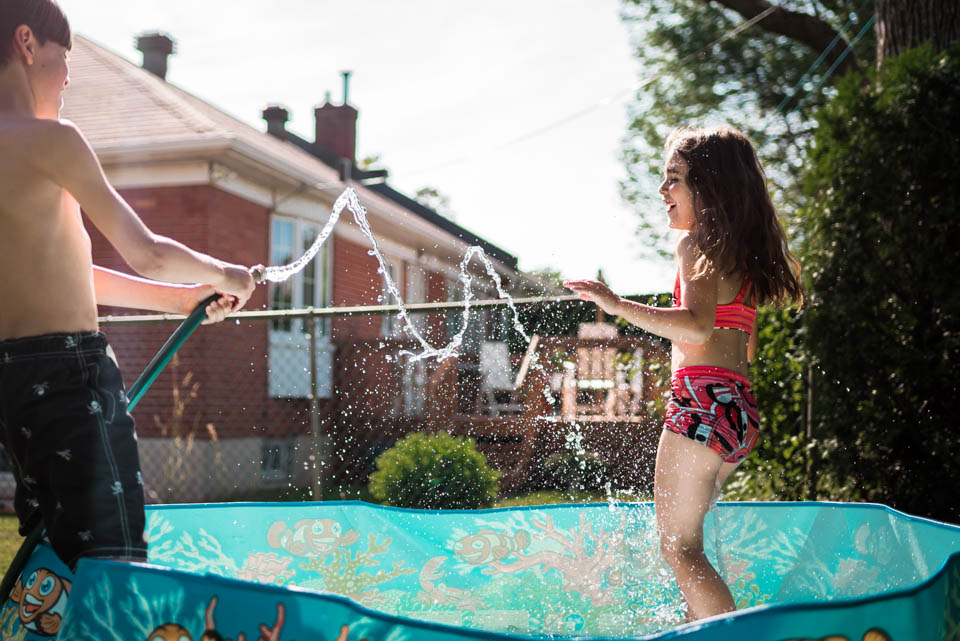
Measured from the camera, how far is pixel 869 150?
3.99 metres

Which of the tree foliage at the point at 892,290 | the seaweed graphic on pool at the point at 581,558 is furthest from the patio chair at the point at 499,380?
the seaweed graphic on pool at the point at 581,558

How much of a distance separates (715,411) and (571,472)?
3.97 m

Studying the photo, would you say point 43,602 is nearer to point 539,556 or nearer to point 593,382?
point 539,556

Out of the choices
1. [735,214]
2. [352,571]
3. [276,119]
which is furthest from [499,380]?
[276,119]

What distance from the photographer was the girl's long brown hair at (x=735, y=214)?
227cm

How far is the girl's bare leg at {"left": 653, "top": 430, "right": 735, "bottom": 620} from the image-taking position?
6.88 feet

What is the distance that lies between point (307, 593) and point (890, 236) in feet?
11.4

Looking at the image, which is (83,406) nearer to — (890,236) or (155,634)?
(155,634)

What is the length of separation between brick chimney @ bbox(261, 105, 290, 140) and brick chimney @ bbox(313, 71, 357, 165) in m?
0.89

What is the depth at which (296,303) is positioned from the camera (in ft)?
34.9

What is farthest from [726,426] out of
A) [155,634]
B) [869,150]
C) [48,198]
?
[869,150]

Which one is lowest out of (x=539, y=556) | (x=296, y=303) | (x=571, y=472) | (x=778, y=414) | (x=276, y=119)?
(x=571, y=472)

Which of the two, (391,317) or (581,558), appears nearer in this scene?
(581,558)

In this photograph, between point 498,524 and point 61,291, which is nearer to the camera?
point 61,291
